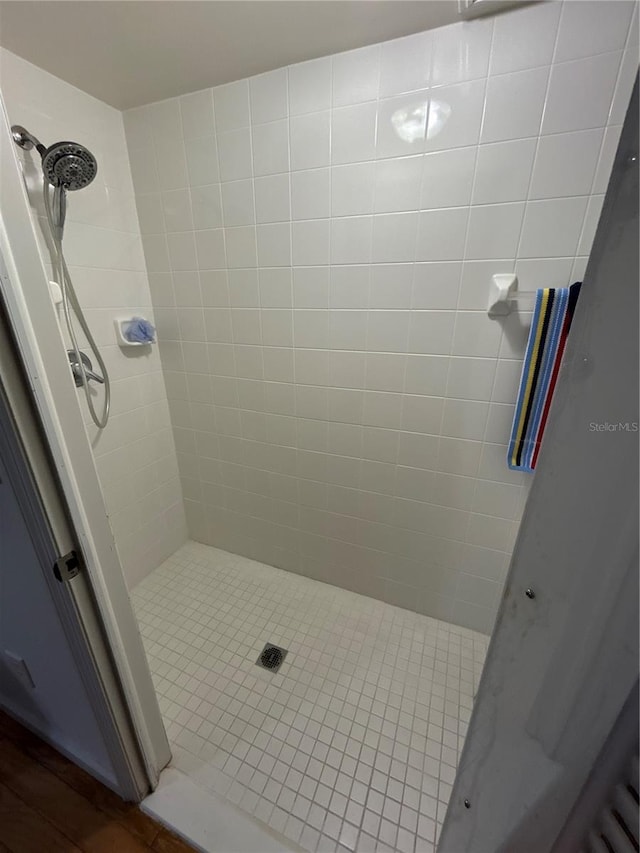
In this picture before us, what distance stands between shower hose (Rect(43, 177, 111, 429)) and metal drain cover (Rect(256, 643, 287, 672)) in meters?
1.14

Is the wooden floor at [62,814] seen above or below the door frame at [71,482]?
below

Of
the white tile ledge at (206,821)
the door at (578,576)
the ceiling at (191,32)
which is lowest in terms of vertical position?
the white tile ledge at (206,821)

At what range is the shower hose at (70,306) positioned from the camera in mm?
1080

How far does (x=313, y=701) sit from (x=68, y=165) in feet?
6.20

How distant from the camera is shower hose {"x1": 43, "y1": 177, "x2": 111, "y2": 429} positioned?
1.08m

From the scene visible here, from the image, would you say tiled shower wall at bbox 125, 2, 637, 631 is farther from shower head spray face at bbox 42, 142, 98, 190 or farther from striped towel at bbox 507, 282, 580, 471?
shower head spray face at bbox 42, 142, 98, 190

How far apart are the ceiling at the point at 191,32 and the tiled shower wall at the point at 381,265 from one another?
0.18ft

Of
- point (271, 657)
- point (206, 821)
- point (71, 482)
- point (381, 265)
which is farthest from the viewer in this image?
point (271, 657)

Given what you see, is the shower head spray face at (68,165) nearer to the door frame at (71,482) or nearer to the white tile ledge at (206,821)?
the door frame at (71,482)

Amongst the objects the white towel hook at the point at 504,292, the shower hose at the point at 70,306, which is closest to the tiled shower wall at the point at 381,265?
the white towel hook at the point at 504,292

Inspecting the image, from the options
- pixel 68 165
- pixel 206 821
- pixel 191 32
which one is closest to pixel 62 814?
pixel 206 821

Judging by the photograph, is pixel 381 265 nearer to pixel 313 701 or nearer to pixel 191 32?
pixel 191 32

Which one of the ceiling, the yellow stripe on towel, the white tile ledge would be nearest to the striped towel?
the yellow stripe on towel

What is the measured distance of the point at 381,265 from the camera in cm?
112
